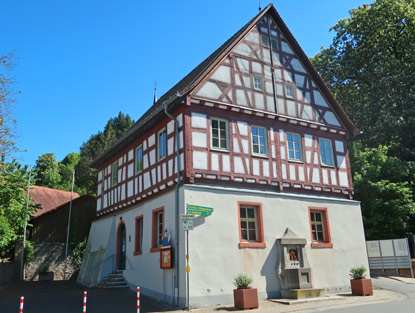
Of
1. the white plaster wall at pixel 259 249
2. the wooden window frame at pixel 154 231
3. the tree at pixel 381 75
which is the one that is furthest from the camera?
the tree at pixel 381 75

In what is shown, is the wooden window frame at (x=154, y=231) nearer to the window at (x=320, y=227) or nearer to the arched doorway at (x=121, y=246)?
the arched doorway at (x=121, y=246)

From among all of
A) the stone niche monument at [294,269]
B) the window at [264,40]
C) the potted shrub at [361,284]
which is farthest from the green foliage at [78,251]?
the potted shrub at [361,284]


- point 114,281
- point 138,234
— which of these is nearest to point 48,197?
point 114,281

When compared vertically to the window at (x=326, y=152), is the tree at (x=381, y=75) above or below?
above

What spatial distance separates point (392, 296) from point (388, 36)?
20.5 meters

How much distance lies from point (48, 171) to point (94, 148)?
41.9 feet

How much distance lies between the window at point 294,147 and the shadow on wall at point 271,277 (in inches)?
176

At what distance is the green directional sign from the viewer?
13859 millimetres

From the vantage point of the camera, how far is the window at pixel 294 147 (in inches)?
691

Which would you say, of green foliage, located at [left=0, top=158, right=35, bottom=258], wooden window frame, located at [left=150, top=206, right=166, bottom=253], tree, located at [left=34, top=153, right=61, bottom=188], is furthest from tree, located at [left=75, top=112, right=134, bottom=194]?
wooden window frame, located at [left=150, top=206, right=166, bottom=253]

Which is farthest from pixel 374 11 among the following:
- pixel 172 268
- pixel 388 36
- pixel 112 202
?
pixel 172 268

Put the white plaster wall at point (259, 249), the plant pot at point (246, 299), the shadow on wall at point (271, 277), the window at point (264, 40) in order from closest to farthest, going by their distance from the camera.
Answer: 1. the plant pot at point (246, 299)
2. the white plaster wall at point (259, 249)
3. the shadow on wall at point (271, 277)
4. the window at point (264, 40)

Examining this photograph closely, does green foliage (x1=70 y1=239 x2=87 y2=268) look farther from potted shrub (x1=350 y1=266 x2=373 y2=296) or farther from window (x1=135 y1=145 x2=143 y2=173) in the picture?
potted shrub (x1=350 y1=266 x2=373 y2=296)

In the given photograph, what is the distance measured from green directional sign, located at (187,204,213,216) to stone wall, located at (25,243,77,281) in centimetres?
1430
